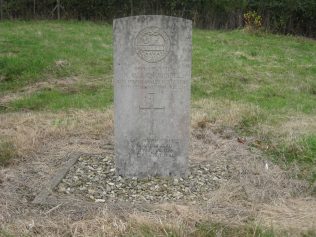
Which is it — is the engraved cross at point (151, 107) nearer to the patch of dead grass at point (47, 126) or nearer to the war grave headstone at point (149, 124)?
the war grave headstone at point (149, 124)

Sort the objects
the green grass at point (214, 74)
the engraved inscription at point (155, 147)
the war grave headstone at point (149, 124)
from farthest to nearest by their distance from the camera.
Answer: the green grass at point (214, 74) → the engraved inscription at point (155, 147) → the war grave headstone at point (149, 124)

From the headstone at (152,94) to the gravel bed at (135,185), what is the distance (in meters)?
0.15

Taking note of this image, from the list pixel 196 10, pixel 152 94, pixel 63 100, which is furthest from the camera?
pixel 196 10

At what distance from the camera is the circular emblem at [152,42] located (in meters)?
5.37

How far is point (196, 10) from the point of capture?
2112 centimetres

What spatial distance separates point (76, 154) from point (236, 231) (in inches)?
115

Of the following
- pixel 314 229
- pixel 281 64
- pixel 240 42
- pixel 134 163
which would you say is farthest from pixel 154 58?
pixel 240 42

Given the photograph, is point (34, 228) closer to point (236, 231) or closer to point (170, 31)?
point (236, 231)

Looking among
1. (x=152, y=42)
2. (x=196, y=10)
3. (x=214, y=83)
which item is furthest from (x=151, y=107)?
(x=196, y=10)

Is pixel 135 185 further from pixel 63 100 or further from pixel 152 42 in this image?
pixel 63 100

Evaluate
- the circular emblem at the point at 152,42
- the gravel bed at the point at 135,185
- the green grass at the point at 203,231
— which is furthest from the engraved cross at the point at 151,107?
the green grass at the point at 203,231

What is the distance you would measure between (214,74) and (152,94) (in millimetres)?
6284

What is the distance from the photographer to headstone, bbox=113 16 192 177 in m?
5.37

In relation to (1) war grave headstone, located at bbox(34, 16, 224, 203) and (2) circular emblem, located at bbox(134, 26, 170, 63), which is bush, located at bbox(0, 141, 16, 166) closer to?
(1) war grave headstone, located at bbox(34, 16, 224, 203)
